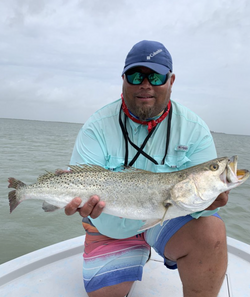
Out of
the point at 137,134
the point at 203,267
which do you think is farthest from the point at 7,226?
the point at 203,267

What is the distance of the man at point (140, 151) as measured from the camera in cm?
312

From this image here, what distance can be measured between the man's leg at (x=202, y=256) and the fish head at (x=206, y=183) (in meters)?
0.48

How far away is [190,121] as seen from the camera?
3.32 meters

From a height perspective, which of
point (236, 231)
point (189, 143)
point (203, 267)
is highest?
point (189, 143)

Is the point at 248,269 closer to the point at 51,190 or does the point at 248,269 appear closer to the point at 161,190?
the point at 161,190

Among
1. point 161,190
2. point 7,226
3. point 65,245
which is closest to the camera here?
point 161,190

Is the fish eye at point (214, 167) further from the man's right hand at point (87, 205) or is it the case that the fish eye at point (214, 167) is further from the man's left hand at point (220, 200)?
the man's right hand at point (87, 205)

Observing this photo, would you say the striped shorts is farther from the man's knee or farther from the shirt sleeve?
the shirt sleeve

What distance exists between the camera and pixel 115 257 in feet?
11.1

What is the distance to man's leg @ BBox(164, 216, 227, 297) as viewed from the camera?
280 cm

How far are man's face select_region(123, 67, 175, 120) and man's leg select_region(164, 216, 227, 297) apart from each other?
4.51 feet

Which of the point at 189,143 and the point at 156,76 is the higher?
the point at 156,76

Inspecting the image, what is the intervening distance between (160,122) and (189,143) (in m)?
0.46

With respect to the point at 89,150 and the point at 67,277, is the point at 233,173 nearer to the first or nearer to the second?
the point at 89,150
